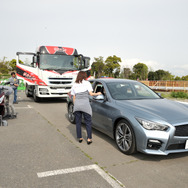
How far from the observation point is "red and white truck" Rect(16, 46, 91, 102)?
10.9 metres

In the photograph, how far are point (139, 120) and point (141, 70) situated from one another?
71.2 meters

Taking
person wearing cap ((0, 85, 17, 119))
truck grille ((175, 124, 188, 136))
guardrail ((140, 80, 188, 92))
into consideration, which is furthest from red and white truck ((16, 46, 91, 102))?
guardrail ((140, 80, 188, 92))

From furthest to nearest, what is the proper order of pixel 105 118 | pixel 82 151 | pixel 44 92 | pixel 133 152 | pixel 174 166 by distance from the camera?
pixel 44 92 < pixel 105 118 < pixel 82 151 < pixel 133 152 < pixel 174 166

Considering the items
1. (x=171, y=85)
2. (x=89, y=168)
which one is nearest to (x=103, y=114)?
(x=89, y=168)

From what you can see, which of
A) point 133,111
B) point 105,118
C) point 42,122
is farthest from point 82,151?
point 42,122

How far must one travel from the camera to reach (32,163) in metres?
3.53

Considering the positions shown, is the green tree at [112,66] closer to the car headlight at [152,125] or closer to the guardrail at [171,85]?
the guardrail at [171,85]

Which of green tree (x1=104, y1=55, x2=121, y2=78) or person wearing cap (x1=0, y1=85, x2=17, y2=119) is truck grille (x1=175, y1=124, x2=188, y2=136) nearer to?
person wearing cap (x1=0, y1=85, x2=17, y2=119)

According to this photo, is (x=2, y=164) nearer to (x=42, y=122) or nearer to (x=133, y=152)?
(x=133, y=152)

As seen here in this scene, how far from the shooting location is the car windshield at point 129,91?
15.7ft

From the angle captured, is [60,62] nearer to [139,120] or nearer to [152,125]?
[139,120]

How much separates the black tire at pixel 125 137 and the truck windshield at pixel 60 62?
7780mm

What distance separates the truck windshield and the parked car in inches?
259

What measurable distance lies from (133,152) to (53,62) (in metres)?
8.47
